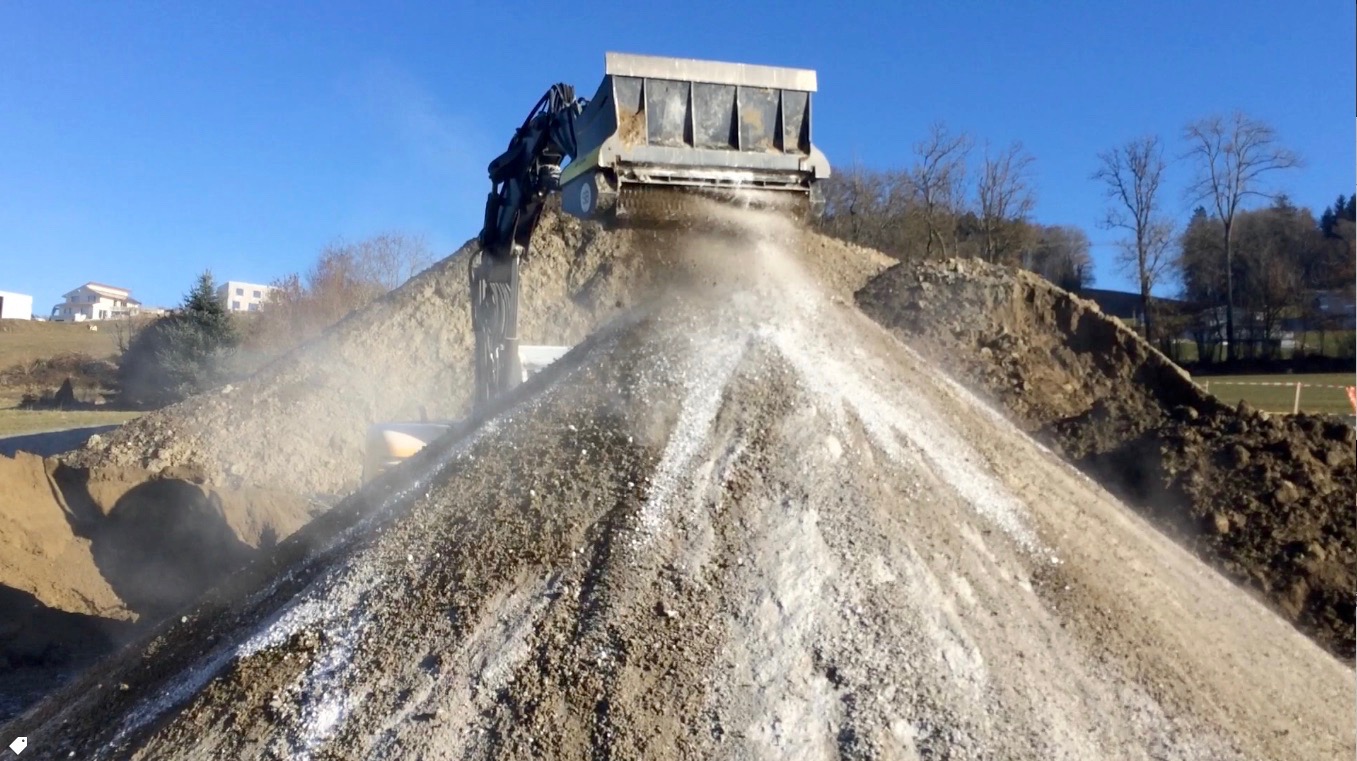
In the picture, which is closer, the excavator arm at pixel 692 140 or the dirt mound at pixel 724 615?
the dirt mound at pixel 724 615

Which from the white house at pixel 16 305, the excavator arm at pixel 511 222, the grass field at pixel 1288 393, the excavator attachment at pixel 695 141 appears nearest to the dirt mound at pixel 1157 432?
the grass field at pixel 1288 393

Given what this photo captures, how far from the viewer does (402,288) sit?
26672mm

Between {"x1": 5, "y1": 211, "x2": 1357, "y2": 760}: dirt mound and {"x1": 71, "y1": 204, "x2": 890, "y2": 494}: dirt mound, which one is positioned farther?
{"x1": 71, "y1": 204, "x2": 890, "y2": 494}: dirt mound

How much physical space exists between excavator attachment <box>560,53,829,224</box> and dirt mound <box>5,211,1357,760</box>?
3.16ft

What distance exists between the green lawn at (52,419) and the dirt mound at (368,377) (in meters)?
8.37

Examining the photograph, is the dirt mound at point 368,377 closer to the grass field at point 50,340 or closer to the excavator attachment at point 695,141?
the excavator attachment at point 695,141

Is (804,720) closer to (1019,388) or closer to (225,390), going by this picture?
(1019,388)

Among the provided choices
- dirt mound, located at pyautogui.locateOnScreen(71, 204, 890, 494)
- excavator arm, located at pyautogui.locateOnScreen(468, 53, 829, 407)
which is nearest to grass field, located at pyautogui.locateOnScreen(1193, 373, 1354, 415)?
dirt mound, located at pyautogui.locateOnScreen(71, 204, 890, 494)

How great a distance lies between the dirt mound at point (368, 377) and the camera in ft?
62.5

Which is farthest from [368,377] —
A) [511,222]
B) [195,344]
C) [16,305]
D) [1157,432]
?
[16,305]

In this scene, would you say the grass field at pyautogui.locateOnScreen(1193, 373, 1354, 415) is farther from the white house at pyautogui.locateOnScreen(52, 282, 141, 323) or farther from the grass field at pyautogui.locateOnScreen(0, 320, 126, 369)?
the white house at pyautogui.locateOnScreen(52, 282, 141, 323)

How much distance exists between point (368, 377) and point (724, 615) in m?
19.2

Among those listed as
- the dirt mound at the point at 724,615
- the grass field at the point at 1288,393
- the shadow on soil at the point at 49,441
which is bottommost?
the shadow on soil at the point at 49,441

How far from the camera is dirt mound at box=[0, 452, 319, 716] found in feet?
29.0
